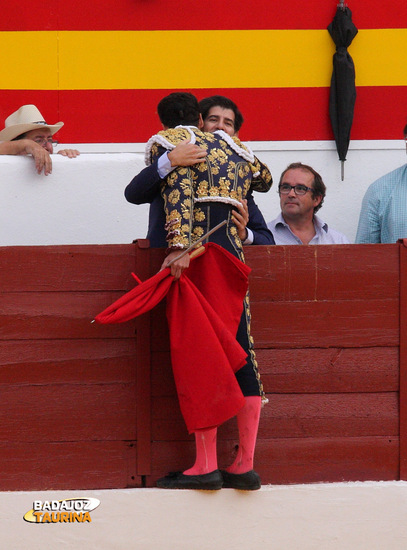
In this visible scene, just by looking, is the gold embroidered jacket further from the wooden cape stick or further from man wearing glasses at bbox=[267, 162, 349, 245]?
man wearing glasses at bbox=[267, 162, 349, 245]

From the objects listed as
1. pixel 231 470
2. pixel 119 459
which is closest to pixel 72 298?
pixel 119 459

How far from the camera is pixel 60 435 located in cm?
360

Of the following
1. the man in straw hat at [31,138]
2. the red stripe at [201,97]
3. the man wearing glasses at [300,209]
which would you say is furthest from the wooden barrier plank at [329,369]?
the red stripe at [201,97]

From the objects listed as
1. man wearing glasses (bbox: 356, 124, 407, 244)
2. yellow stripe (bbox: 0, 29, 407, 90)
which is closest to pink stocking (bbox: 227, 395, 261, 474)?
man wearing glasses (bbox: 356, 124, 407, 244)

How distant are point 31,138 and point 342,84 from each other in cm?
144

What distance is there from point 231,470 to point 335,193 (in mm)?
1779

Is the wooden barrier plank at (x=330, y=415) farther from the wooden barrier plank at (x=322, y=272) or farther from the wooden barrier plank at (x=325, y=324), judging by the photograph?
the wooden barrier plank at (x=322, y=272)

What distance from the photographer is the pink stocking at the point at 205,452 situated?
11.3ft

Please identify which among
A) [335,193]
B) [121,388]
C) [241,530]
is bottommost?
[241,530]

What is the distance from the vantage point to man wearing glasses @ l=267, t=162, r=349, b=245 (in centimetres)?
428

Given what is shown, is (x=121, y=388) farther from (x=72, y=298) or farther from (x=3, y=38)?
(x=3, y=38)

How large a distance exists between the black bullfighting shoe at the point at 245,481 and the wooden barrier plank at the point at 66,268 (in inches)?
28.7

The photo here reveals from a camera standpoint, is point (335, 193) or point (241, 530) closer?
point (241, 530)
